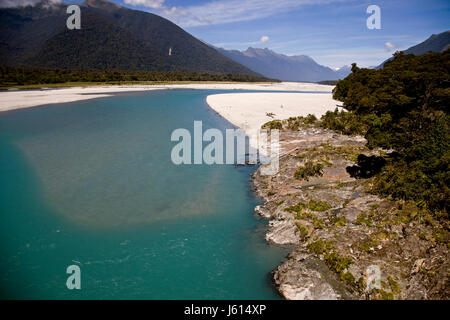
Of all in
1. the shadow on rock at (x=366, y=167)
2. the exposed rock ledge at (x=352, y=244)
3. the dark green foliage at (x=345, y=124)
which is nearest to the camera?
the exposed rock ledge at (x=352, y=244)

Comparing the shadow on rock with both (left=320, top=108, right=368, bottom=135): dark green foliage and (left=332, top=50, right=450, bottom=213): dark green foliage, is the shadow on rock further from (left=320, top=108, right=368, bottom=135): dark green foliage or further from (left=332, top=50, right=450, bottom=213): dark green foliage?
(left=320, top=108, right=368, bottom=135): dark green foliage

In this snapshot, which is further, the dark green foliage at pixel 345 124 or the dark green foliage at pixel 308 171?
the dark green foliage at pixel 345 124

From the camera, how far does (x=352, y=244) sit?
1280cm

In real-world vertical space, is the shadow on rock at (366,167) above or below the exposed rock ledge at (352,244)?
above

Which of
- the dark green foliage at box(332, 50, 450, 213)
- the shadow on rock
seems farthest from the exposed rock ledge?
the shadow on rock

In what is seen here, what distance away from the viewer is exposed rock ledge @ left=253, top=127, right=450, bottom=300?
10.7 meters

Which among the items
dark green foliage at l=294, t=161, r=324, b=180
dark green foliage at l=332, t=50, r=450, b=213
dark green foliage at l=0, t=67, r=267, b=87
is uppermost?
dark green foliage at l=0, t=67, r=267, b=87

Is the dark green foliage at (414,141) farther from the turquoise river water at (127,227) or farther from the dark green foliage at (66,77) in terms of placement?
the dark green foliage at (66,77)

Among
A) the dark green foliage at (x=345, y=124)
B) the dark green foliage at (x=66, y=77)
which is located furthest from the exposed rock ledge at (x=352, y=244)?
the dark green foliage at (x=66, y=77)

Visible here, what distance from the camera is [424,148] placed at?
16.4 meters

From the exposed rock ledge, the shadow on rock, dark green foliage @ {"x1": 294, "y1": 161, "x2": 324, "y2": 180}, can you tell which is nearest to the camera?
the exposed rock ledge

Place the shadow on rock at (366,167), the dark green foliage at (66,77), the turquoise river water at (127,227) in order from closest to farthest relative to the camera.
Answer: the turquoise river water at (127,227), the shadow on rock at (366,167), the dark green foliage at (66,77)

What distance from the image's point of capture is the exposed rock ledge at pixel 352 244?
1066 centimetres
